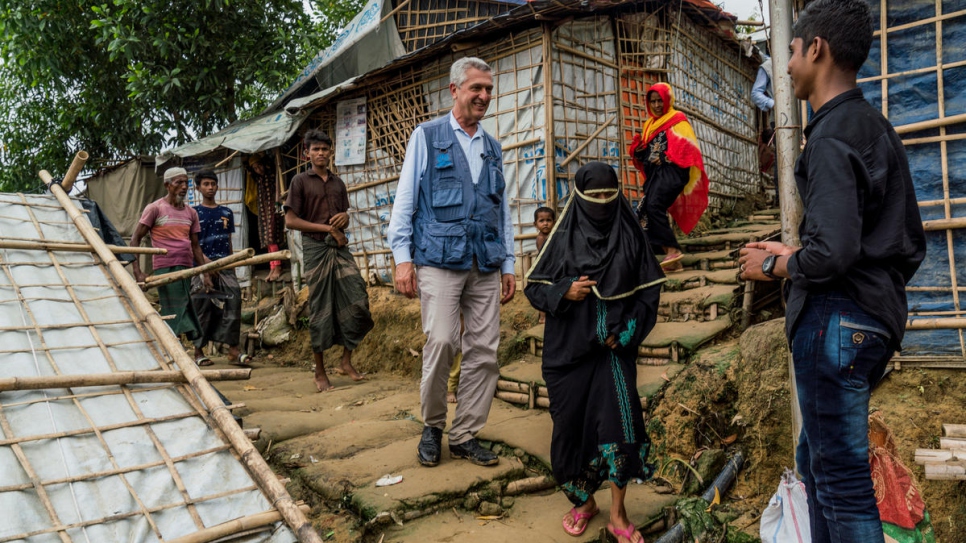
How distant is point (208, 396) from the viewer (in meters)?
2.57

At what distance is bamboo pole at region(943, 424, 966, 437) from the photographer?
2881 mm

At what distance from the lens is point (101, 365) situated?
106 inches

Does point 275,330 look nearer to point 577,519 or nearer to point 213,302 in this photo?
point 213,302

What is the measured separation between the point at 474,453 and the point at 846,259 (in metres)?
2.16

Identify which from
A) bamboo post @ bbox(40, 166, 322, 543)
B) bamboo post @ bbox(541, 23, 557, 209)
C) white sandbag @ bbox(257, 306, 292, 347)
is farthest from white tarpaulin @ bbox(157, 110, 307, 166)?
bamboo post @ bbox(40, 166, 322, 543)

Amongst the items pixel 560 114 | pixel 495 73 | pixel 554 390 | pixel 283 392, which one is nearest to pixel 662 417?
pixel 554 390

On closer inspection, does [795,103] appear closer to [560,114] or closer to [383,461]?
[383,461]

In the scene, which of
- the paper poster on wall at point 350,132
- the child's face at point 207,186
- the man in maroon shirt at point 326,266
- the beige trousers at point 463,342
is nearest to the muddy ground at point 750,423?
the beige trousers at point 463,342

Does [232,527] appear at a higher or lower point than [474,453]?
higher

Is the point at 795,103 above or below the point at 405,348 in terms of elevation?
above

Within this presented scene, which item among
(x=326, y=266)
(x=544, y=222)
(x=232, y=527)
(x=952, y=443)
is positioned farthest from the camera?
(x=544, y=222)

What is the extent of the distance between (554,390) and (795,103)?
158cm

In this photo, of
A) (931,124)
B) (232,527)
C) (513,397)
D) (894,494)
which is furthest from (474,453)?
(931,124)

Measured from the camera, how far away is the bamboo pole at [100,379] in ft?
7.55
